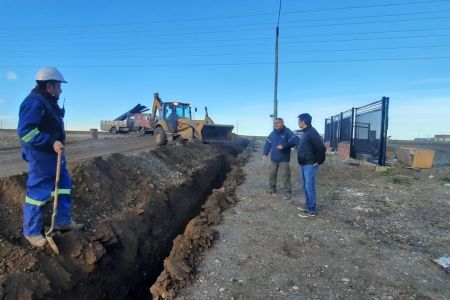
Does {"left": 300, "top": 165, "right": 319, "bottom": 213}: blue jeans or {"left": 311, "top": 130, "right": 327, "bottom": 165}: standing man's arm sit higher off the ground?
{"left": 311, "top": 130, "right": 327, "bottom": 165}: standing man's arm

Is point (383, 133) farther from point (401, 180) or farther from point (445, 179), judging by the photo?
point (445, 179)

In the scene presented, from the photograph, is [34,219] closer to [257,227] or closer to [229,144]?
[257,227]

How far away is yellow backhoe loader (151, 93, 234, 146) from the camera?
17688 millimetres

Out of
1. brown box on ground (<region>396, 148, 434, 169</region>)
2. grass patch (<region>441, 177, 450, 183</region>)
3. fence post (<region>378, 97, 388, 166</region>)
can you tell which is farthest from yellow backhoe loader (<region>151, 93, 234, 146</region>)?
grass patch (<region>441, 177, 450, 183</region>)

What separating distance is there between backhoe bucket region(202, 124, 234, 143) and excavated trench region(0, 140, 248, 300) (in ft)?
27.5

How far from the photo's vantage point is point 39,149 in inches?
162

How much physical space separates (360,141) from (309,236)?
960cm

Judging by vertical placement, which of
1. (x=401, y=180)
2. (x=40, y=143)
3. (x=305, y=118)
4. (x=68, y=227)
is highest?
(x=305, y=118)

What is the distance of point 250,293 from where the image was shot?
3.87m

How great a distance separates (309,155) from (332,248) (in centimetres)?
186

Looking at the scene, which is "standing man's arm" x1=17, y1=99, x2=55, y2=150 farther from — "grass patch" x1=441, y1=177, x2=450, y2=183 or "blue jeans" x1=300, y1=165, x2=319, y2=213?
"grass patch" x1=441, y1=177, x2=450, y2=183

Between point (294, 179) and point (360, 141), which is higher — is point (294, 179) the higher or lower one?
the lower one

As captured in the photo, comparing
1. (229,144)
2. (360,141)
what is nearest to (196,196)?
(360,141)

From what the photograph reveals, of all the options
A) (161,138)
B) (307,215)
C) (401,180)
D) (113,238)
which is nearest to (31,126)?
(113,238)
